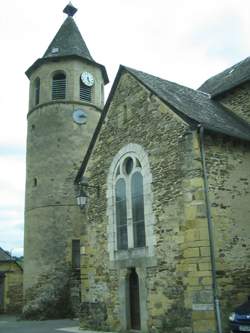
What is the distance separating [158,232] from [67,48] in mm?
16168

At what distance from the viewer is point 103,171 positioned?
617 inches

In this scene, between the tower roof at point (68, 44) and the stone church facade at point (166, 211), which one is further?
the tower roof at point (68, 44)

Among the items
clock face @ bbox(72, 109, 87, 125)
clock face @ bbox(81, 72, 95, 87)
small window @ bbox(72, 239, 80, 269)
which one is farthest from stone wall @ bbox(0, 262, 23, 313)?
clock face @ bbox(81, 72, 95, 87)

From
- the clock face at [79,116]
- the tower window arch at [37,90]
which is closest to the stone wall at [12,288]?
the clock face at [79,116]

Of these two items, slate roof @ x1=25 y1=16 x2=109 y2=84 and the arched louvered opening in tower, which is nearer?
the arched louvered opening in tower

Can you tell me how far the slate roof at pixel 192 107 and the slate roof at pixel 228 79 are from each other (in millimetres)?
639


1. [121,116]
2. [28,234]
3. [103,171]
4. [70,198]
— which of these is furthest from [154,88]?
[28,234]

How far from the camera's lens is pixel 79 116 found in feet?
77.0

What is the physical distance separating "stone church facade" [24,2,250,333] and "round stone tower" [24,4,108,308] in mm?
5472

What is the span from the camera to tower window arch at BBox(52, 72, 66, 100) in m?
23.8

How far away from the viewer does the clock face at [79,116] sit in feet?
76.6

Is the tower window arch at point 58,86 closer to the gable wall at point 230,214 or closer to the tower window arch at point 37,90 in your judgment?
the tower window arch at point 37,90

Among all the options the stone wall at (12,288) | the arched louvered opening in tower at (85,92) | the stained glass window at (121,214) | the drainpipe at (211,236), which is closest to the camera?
the drainpipe at (211,236)

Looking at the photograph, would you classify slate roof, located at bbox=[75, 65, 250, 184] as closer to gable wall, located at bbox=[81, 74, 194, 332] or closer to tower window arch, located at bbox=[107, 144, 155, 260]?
gable wall, located at bbox=[81, 74, 194, 332]
